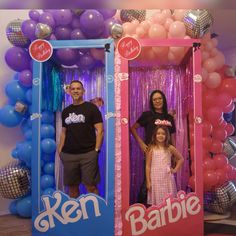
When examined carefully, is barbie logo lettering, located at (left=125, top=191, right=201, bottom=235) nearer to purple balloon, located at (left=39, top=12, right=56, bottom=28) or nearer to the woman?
the woman

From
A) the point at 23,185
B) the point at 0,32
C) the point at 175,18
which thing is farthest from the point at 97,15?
the point at 23,185

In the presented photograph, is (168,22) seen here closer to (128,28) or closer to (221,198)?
(128,28)

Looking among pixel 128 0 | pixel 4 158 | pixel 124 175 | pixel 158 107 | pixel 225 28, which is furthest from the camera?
pixel 225 28

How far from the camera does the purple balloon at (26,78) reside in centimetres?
298

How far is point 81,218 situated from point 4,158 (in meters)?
1.33

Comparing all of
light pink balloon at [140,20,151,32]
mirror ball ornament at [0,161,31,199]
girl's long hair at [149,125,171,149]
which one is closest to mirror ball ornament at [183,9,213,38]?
light pink balloon at [140,20,151,32]

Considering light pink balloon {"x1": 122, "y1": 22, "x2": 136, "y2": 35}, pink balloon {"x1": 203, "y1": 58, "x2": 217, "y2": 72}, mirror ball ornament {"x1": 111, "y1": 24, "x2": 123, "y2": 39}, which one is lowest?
pink balloon {"x1": 203, "y1": 58, "x2": 217, "y2": 72}

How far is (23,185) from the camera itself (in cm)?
302

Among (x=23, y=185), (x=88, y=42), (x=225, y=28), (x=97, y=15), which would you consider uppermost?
(x=225, y=28)

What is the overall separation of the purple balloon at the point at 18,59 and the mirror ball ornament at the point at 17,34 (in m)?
0.07

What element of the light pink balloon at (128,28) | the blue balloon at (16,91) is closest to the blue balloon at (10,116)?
the blue balloon at (16,91)

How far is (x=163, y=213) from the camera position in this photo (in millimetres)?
2754

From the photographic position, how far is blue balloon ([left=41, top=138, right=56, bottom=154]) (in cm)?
287

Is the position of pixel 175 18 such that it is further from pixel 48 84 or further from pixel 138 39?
pixel 48 84
